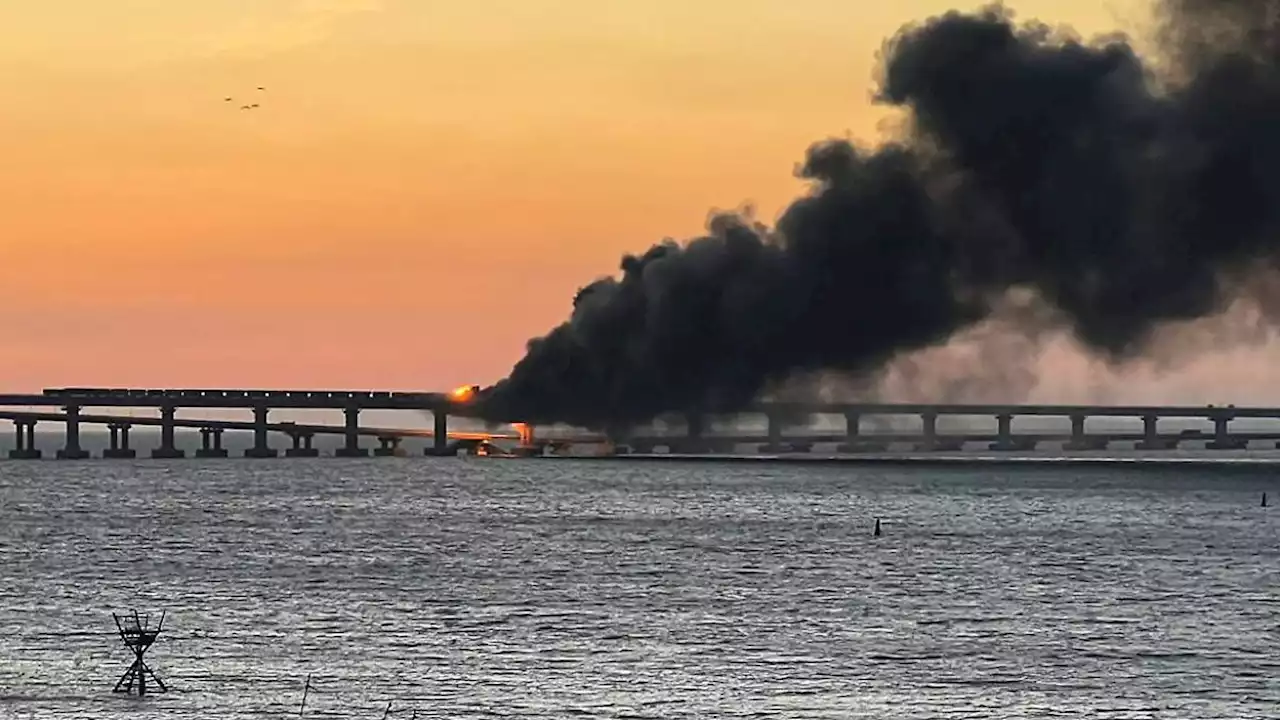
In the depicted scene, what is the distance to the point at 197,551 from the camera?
4333 inches

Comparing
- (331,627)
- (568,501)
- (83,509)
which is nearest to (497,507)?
(568,501)

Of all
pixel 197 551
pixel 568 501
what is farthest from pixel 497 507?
pixel 197 551

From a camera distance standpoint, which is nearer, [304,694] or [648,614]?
[304,694]

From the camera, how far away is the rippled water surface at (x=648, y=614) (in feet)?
192

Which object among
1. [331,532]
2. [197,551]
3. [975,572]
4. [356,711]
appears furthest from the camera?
[331,532]

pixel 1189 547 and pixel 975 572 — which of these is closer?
pixel 975 572

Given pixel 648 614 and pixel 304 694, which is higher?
pixel 648 614

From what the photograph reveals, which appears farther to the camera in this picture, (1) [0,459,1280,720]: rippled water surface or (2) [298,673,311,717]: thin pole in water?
(1) [0,459,1280,720]: rippled water surface

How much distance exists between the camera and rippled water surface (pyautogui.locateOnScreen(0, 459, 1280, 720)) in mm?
58406

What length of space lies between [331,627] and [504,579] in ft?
63.1

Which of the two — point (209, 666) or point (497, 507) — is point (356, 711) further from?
point (497, 507)

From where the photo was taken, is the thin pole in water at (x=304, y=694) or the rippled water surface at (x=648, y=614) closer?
the thin pole in water at (x=304, y=694)

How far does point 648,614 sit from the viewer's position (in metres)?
78.3

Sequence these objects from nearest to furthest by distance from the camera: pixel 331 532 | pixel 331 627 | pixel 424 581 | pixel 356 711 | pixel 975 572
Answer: pixel 356 711 → pixel 331 627 → pixel 424 581 → pixel 975 572 → pixel 331 532
